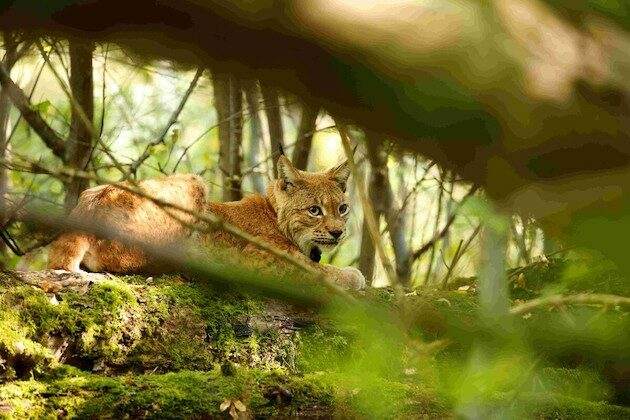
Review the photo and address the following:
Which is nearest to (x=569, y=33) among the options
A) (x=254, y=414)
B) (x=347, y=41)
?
(x=347, y=41)

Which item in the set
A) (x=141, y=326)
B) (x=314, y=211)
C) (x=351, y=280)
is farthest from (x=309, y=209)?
(x=141, y=326)

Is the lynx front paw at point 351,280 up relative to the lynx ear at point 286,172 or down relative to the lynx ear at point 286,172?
down

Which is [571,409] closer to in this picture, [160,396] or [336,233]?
[160,396]

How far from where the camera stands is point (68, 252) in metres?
5.61

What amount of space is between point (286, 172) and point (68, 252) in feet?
7.95

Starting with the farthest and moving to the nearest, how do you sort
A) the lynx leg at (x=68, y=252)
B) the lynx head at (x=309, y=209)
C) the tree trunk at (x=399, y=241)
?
the tree trunk at (x=399, y=241) < the lynx head at (x=309, y=209) < the lynx leg at (x=68, y=252)

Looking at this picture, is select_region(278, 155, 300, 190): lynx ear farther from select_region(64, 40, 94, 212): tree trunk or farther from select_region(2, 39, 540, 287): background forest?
select_region(64, 40, 94, 212): tree trunk

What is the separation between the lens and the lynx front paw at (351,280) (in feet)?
21.4

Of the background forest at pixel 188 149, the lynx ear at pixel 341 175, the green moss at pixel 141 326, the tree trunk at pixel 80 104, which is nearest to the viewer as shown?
the green moss at pixel 141 326

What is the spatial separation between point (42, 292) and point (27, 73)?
7.29 meters

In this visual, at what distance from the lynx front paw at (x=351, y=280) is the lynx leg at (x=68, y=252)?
1.90m

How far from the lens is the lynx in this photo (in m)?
5.87

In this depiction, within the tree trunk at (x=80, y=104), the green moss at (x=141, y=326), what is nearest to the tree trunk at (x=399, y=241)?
the tree trunk at (x=80, y=104)

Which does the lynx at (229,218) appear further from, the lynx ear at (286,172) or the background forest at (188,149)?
the background forest at (188,149)
